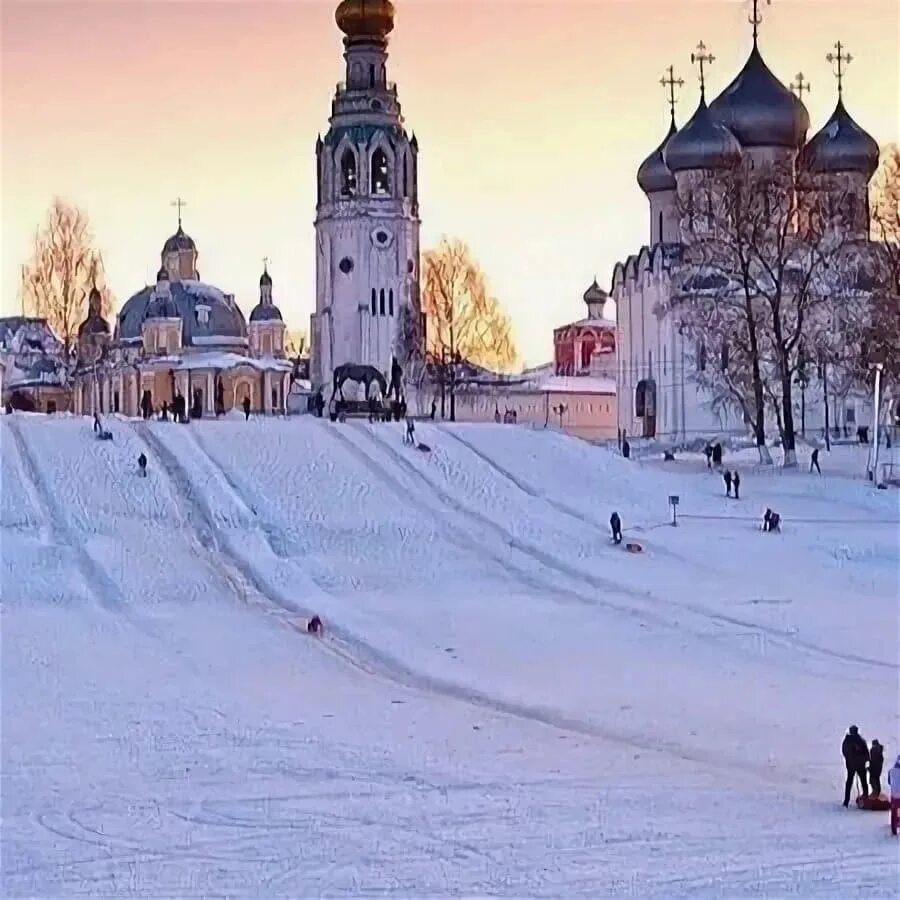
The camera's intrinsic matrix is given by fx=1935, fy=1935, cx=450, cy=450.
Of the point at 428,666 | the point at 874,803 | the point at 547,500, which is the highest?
the point at 547,500

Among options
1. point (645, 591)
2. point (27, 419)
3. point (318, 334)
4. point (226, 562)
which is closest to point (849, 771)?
point (645, 591)

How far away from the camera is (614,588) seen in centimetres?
2841

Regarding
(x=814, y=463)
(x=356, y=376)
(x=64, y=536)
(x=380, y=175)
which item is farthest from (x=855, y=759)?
(x=380, y=175)

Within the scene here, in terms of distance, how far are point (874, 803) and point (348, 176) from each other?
5936 centimetres

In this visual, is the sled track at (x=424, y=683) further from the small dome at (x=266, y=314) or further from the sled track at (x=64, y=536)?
the small dome at (x=266, y=314)

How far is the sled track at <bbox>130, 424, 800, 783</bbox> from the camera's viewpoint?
17.5m

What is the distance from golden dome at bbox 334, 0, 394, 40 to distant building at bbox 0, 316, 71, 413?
53.9 ft

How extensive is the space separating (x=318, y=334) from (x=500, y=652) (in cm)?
5082

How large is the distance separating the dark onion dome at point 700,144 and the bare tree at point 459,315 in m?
11.2

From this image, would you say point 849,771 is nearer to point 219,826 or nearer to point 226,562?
point 219,826

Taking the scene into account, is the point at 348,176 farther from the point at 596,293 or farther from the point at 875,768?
the point at 875,768

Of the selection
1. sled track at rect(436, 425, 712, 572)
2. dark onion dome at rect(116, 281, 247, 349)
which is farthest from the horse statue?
dark onion dome at rect(116, 281, 247, 349)

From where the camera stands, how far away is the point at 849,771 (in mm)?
15008

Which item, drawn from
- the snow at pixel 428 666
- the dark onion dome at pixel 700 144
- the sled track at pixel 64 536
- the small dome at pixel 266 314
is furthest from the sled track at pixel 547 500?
the small dome at pixel 266 314
